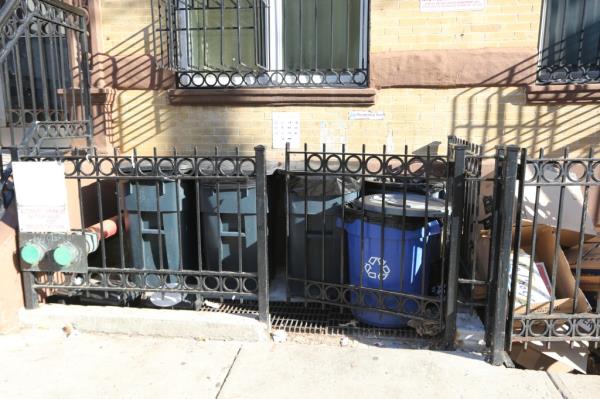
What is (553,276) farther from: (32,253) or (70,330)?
(32,253)

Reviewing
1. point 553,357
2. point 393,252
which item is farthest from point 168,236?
point 553,357

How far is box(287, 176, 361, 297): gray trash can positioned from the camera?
12.2 ft

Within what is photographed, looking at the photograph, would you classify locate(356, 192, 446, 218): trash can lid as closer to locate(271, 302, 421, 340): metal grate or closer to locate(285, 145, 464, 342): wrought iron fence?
locate(285, 145, 464, 342): wrought iron fence

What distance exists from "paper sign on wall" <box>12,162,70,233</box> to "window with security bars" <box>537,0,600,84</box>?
4387mm

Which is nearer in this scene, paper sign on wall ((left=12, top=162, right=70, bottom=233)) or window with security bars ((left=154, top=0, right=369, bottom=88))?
paper sign on wall ((left=12, top=162, right=70, bottom=233))

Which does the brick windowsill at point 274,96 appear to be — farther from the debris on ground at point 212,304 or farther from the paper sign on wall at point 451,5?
the debris on ground at point 212,304

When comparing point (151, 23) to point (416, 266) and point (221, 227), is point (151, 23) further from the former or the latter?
point (416, 266)

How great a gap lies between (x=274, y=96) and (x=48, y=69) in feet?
10.3

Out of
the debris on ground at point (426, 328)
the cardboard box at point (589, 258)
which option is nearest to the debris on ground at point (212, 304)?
the debris on ground at point (426, 328)

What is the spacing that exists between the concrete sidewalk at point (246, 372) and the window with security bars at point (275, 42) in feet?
9.42

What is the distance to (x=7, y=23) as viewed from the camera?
374 cm

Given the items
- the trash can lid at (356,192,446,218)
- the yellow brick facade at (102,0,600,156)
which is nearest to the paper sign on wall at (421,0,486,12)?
the yellow brick facade at (102,0,600,156)

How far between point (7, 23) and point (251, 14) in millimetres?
2346

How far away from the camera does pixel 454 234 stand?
3.13m
